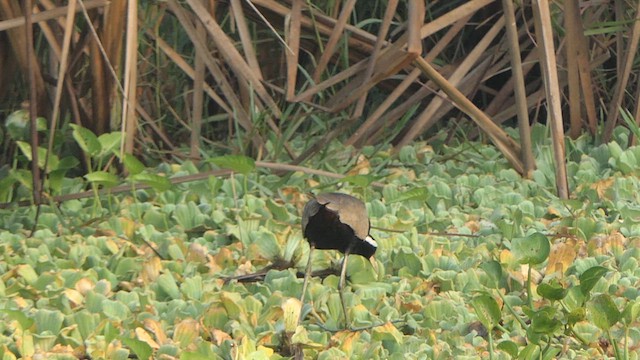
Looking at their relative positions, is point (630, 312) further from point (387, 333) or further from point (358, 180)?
point (358, 180)

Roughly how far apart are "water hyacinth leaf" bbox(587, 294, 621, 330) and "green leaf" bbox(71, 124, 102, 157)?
874mm

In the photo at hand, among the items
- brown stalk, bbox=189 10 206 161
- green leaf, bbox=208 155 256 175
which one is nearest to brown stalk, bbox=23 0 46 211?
green leaf, bbox=208 155 256 175

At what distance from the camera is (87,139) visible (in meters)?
1.87

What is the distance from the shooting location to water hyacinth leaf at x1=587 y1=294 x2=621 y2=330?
4.26ft

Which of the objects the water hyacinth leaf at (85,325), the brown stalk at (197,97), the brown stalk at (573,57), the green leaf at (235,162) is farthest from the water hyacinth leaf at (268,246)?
the brown stalk at (573,57)

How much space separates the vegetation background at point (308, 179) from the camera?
56.2 inches

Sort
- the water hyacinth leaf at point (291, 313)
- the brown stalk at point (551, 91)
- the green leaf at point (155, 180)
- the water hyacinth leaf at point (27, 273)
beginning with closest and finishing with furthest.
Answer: the water hyacinth leaf at point (291, 313)
the water hyacinth leaf at point (27, 273)
the green leaf at point (155, 180)
the brown stalk at point (551, 91)

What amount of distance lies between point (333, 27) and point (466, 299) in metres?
0.88

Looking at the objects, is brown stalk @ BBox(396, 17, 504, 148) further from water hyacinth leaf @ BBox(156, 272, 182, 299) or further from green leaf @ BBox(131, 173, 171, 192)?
water hyacinth leaf @ BBox(156, 272, 182, 299)

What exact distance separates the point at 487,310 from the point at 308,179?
2.63ft

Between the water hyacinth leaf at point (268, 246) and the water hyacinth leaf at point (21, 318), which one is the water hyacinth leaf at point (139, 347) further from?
the water hyacinth leaf at point (268, 246)

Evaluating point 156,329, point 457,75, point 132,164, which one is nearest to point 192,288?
point 156,329

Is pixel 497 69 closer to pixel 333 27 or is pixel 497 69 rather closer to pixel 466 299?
pixel 333 27

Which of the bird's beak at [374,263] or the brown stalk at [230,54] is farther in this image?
the brown stalk at [230,54]
